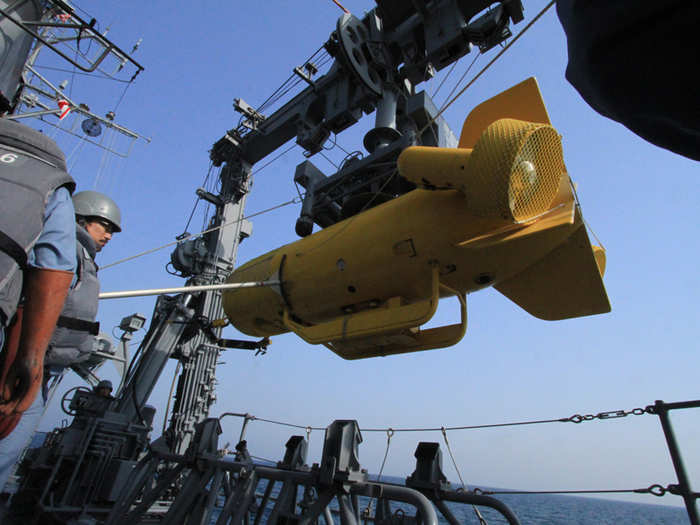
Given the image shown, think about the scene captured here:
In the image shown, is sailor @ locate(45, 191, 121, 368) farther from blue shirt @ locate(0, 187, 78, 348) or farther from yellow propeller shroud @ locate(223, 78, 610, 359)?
yellow propeller shroud @ locate(223, 78, 610, 359)

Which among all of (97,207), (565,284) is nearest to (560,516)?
(565,284)

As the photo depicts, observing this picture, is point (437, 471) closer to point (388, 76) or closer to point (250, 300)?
point (250, 300)

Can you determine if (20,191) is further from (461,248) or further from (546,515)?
(546,515)

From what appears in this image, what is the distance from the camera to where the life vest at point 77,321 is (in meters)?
2.34

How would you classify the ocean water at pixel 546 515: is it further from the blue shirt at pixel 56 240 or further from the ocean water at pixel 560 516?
the blue shirt at pixel 56 240

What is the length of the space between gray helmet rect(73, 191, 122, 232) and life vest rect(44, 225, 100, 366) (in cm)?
180

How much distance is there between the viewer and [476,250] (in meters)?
3.01

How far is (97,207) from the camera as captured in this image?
4.17 m

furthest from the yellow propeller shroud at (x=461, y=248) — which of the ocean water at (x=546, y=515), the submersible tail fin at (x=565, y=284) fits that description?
the ocean water at (x=546, y=515)

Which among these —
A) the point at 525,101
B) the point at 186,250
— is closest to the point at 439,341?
the point at 525,101

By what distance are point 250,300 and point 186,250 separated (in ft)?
20.5

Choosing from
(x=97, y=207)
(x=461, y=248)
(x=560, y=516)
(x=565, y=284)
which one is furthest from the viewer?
(x=560, y=516)

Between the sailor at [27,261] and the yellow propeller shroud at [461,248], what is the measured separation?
2.25 meters

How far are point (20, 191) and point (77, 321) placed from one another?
128 cm
